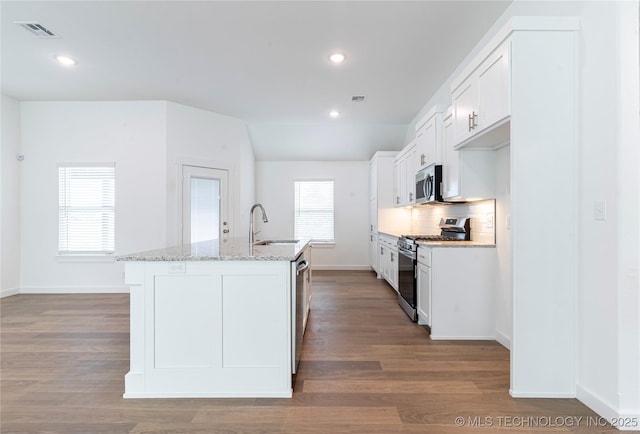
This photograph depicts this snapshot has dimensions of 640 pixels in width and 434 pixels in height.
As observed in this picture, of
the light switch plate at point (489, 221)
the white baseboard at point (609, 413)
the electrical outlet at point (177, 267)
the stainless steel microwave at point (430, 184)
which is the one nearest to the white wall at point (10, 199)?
the electrical outlet at point (177, 267)

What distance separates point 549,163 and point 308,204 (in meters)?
5.90

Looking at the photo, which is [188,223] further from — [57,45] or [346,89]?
[346,89]

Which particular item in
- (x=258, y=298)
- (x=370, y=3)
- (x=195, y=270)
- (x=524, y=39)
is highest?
(x=370, y=3)

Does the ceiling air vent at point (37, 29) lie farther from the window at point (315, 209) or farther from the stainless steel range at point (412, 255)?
the window at point (315, 209)

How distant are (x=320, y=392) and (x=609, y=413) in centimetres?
169

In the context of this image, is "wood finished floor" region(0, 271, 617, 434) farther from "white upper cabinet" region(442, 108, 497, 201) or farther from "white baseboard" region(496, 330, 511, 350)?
"white upper cabinet" region(442, 108, 497, 201)

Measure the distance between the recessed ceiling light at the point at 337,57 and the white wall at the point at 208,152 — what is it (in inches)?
114

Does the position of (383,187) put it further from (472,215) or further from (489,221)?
(489,221)

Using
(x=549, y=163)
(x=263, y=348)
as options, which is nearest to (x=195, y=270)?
(x=263, y=348)

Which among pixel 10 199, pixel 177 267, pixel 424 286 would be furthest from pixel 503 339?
pixel 10 199

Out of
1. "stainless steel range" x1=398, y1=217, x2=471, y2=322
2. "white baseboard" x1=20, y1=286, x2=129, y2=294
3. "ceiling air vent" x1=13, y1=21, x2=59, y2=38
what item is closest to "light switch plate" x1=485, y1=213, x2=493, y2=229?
"stainless steel range" x1=398, y1=217, x2=471, y2=322

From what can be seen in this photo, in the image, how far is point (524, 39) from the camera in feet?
7.31

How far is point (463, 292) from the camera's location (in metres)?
3.27

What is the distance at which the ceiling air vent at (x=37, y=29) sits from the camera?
3.18 metres
